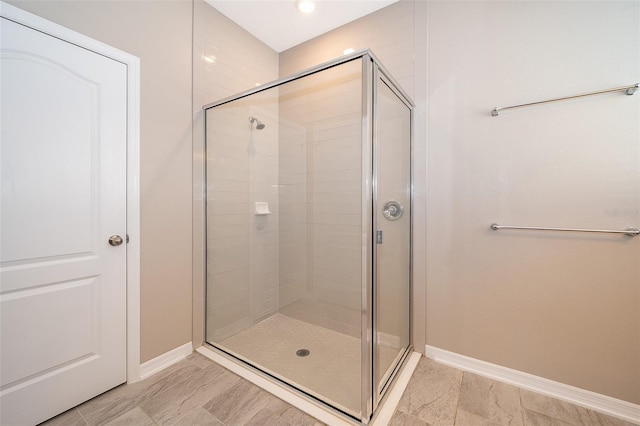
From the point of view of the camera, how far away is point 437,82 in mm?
1866

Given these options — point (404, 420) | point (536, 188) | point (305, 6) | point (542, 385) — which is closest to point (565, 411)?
point (542, 385)

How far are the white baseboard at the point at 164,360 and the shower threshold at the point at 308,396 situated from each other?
0.32 feet

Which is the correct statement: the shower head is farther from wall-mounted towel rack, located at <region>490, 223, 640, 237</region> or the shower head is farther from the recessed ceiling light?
wall-mounted towel rack, located at <region>490, 223, 640, 237</region>

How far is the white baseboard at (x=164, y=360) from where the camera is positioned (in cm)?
170

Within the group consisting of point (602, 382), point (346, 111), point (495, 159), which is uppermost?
point (346, 111)

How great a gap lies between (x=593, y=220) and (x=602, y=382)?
0.89m

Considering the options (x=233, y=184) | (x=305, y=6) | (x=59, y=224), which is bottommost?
(x=59, y=224)

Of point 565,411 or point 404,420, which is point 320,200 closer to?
point 404,420

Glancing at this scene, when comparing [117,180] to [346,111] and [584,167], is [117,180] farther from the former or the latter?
[584,167]

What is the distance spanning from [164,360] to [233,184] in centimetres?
134

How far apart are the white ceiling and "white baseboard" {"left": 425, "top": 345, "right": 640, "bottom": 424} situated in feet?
8.85

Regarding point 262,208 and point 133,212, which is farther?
point 262,208

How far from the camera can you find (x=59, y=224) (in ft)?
4.55

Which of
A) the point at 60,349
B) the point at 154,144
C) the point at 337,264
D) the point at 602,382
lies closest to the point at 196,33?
the point at 154,144
